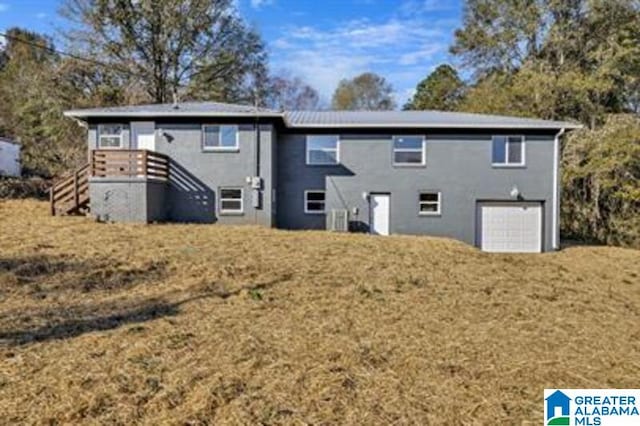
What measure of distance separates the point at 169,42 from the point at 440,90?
17.3 metres

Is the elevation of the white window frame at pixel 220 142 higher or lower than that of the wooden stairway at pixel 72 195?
higher

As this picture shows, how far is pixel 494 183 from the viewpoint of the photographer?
1939 centimetres

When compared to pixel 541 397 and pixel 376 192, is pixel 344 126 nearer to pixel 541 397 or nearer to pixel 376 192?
pixel 376 192

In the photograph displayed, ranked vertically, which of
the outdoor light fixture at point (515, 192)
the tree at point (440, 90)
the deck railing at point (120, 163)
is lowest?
the outdoor light fixture at point (515, 192)

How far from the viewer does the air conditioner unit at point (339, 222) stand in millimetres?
19109

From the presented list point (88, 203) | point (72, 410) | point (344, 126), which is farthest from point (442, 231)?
point (72, 410)

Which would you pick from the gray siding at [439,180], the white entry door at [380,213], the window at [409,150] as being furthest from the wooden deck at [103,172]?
the window at [409,150]

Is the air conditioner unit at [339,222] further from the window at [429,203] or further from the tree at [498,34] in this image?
the tree at [498,34]

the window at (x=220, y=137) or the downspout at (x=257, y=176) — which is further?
the window at (x=220, y=137)

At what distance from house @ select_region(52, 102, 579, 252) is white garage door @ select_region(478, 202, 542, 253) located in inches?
1.4

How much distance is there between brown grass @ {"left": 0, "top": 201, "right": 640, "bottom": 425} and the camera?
4.82 metres

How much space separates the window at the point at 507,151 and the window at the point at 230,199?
8.77 m

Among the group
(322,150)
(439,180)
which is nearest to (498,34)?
(439,180)

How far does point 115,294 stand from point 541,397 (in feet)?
20.8
